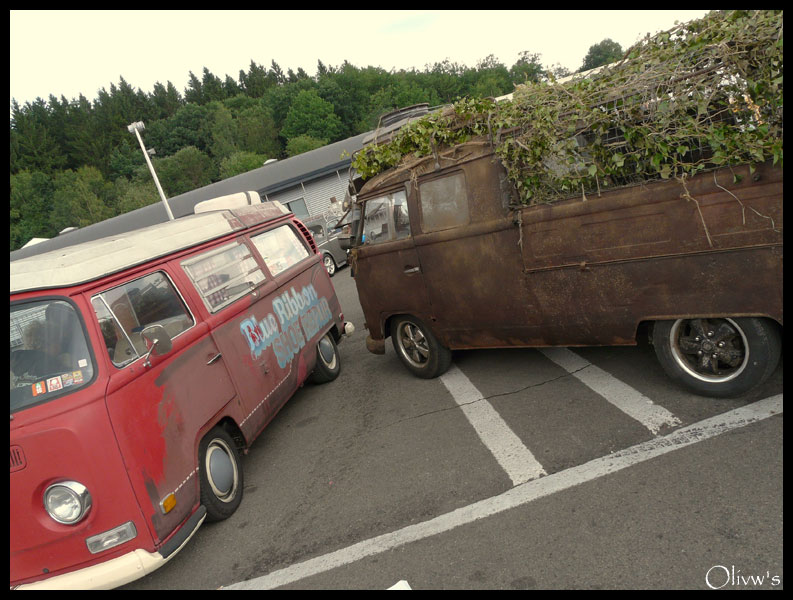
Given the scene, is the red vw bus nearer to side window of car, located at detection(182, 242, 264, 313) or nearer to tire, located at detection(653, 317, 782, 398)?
side window of car, located at detection(182, 242, 264, 313)

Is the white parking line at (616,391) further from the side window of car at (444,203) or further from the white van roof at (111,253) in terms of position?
the white van roof at (111,253)

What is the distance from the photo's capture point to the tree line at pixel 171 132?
70.6 meters

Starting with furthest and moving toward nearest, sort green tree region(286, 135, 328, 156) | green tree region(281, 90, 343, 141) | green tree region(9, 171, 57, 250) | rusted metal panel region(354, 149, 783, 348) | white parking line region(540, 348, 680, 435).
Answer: green tree region(281, 90, 343, 141), green tree region(286, 135, 328, 156), green tree region(9, 171, 57, 250), white parking line region(540, 348, 680, 435), rusted metal panel region(354, 149, 783, 348)

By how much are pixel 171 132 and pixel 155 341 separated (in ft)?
302

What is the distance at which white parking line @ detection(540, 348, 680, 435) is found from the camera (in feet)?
13.7

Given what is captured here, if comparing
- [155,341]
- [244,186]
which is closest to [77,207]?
[244,186]

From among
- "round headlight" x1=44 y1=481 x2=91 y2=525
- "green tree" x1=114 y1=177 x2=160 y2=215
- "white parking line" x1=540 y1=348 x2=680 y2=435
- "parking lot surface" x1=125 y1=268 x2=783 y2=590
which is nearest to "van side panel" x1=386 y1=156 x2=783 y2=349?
"white parking line" x1=540 y1=348 x2=680 y2=435

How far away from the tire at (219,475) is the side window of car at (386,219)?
8.78 ft

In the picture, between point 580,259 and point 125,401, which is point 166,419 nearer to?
point 125,401

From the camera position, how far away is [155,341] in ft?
12.8

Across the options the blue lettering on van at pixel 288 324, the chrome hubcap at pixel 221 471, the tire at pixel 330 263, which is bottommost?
the tire at pixel 330 263

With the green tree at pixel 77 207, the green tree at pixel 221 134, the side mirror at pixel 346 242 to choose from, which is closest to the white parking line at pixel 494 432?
the side mirror at pixel 346 242

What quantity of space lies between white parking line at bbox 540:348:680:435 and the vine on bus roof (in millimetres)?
1764
